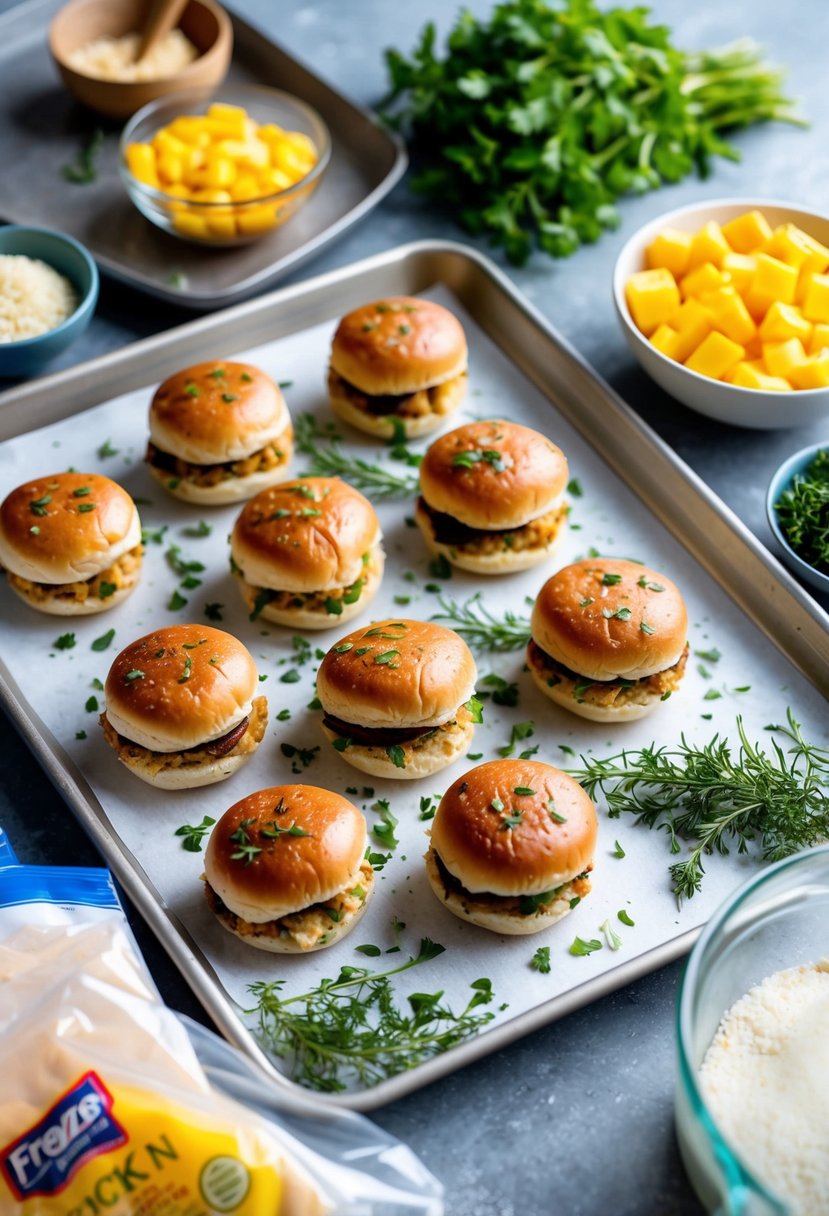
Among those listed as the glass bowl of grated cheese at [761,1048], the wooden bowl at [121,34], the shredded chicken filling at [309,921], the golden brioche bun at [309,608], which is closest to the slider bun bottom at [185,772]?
the shredded chicken filling at [309,921]

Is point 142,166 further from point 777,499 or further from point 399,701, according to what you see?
point 777,499

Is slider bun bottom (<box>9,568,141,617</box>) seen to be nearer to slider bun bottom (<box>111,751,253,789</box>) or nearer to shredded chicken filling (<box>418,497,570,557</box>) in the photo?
slider bun bottom (<box>111,751,253,789</box>)

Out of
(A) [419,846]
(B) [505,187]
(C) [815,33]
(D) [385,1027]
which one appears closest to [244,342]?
(B) [505,187]

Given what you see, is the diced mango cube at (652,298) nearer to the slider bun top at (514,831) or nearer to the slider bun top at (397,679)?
the slider bun top at (397,679)

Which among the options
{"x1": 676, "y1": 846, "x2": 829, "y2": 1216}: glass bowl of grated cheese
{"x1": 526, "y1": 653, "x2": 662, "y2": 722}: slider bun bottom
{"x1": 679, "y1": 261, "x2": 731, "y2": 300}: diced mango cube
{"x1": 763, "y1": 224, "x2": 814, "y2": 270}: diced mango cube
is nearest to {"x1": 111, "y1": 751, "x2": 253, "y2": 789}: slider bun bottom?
{"x1": 526, "y1": 653, "x2": 662, "y2": 722}: slider bun bottom

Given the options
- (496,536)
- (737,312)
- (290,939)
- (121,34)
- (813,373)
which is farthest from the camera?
(121,34)

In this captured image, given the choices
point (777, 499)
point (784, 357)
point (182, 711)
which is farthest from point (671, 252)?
point (182, 711)
